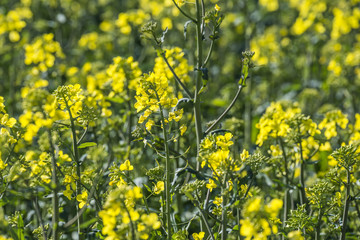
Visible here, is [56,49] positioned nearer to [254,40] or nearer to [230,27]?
[254,40]

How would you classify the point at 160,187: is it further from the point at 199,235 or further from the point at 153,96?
the point at 153,96

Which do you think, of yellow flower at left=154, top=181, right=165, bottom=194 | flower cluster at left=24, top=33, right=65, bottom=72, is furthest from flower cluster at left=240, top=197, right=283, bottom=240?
flower cluster at left=24, top=33, right=65, bottom=72

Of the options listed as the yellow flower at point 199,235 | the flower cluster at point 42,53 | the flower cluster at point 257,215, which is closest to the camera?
the flower cluster at point 257,215

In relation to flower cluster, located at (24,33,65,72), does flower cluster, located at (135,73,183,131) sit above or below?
below

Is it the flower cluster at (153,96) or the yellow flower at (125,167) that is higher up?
the flower cluster at (153,96)

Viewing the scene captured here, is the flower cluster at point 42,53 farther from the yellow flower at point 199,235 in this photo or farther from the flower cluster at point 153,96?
the yellow flower at point 199,235

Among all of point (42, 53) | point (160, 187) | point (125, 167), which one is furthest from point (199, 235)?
point (42, 53)

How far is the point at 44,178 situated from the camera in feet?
8.83

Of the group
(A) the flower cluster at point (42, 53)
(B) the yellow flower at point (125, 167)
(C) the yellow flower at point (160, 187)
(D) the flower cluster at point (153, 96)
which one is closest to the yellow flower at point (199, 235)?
(C) the yellow flower at point (160, 187)

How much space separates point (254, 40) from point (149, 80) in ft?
18.3

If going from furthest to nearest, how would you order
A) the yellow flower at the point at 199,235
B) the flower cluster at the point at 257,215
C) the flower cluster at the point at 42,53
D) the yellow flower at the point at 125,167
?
the flower cluster at the point at 42,53
the yellow flower at the point at 125,167
the yellow flower at the point at 199,235
the flower cluster at the point at 257,215

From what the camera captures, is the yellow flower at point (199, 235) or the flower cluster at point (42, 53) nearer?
the yellow flower at point (199, 235)

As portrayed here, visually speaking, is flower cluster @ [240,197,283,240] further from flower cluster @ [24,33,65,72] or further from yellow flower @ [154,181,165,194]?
flower cluster @ [24,33,65,72]

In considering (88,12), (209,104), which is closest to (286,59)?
(209,104)
